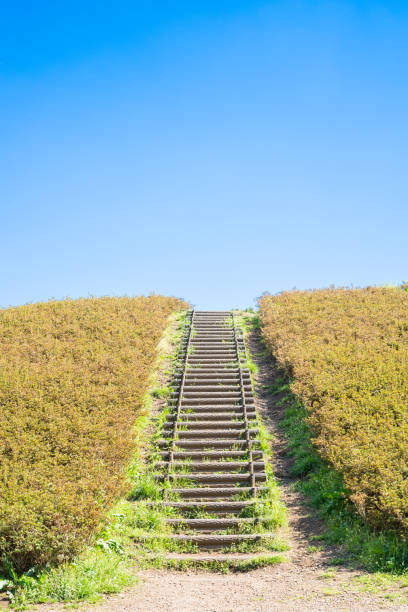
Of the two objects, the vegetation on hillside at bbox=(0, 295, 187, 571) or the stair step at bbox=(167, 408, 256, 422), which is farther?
the stair step at bbox=(167, 408, 256, 422)

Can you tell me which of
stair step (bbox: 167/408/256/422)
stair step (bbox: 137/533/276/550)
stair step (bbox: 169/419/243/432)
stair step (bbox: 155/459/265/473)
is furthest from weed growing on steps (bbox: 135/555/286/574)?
stair step (bbox: 167/408/256/422)

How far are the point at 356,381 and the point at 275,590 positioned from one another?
20.9 ft

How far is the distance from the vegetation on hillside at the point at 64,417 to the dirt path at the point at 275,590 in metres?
1.33

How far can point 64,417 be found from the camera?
37.7 ft

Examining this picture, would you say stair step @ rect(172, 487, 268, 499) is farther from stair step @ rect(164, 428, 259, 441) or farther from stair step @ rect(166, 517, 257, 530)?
stair step @ rect(164, 428, 259, 441)

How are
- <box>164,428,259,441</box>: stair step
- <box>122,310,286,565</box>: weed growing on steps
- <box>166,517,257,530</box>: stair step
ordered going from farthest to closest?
<box>164,428,259,441</box>: stair step, <box>166,517,257,530</box>: stair step, <box>122,310,286,565</box>: weed growing on steps

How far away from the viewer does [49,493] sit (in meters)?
8.83

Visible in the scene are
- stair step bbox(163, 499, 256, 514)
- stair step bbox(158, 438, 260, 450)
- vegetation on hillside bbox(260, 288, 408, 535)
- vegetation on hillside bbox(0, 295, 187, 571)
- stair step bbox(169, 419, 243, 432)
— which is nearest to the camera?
vegetation on hillside bbox(0, 295, 187, 571)

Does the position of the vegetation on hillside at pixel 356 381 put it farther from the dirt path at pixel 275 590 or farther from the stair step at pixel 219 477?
the stair step at pixel 219 477

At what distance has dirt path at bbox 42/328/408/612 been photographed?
23.6 ft

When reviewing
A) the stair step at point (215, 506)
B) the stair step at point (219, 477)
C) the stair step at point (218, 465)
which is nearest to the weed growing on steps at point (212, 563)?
the stair step at point (215, 506)

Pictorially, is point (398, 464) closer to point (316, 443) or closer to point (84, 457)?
point (316, 443)

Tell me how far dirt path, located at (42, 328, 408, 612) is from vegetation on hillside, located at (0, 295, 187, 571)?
1.33 metres

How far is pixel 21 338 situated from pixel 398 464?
484 inches
